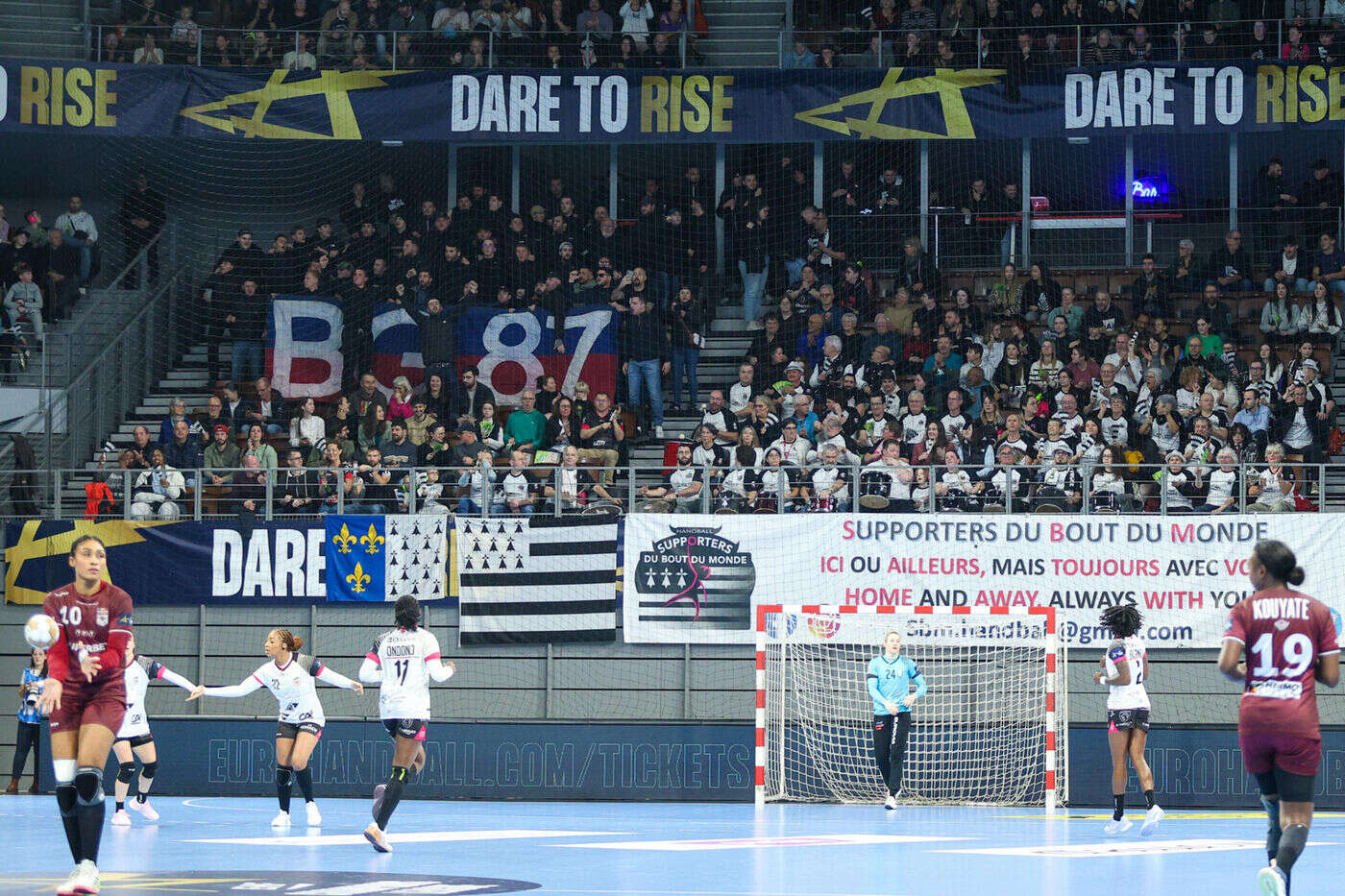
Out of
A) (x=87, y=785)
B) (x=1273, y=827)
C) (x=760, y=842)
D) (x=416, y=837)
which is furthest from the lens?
(x=416, y=837)

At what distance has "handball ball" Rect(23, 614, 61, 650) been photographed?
10.1 m

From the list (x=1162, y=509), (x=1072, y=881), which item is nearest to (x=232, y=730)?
(x=1162, y=509)

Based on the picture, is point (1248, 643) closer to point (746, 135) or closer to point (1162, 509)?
point (1162, 509)

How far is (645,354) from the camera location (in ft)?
81.4

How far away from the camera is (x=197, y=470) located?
21953mm

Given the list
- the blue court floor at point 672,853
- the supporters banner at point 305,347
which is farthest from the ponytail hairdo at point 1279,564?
the supporters banner at point 305,347

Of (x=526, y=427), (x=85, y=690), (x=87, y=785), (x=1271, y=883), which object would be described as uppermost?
(x=526, y=427)

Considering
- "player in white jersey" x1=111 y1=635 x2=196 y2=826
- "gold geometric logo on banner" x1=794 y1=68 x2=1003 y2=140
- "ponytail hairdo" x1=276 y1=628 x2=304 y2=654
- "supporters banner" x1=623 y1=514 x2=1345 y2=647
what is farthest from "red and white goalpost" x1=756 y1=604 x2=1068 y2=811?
"gold geometric logo on banner" x1=794 y1=68 x2=1003 y2=140

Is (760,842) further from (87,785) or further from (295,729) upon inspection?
(87,785)

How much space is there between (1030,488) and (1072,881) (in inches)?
396

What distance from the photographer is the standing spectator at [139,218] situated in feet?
91.5

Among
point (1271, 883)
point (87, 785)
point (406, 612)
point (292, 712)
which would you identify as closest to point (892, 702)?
point (292, 712)

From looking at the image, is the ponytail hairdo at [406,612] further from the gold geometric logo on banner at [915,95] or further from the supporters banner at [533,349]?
the gold geometric logo on banner at [915,95]

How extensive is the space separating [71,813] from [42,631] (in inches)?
45.7
